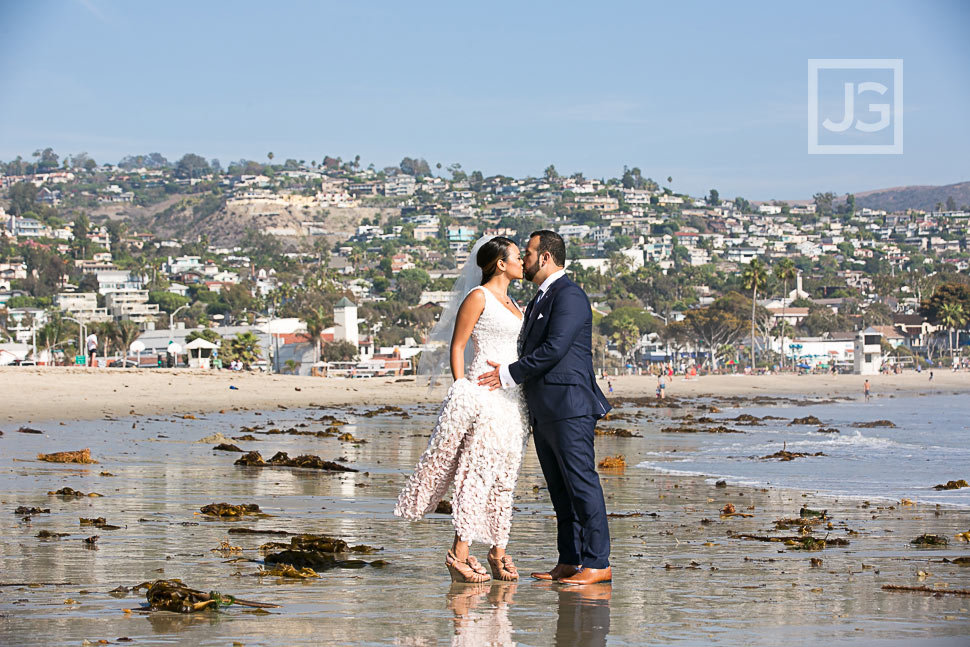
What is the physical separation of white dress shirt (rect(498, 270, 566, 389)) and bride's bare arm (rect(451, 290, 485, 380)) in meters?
0.23

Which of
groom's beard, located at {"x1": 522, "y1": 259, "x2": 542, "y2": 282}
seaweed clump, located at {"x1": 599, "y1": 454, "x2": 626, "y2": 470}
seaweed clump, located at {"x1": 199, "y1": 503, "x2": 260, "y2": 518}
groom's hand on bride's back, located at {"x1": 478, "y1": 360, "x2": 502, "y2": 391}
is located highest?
groom's beard, located at {"x1": 522, "y1": 259, "x2": 542, "y2": 282}

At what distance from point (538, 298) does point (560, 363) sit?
0.38 m

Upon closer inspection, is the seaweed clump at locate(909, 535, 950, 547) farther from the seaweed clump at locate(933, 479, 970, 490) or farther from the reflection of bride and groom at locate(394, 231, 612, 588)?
the seaweed clump at locate(933, 479, 970, 490)

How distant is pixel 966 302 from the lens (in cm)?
11694

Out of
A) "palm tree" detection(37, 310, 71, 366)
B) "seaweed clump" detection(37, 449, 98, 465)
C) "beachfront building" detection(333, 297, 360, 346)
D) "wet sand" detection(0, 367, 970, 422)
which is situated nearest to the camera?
"seaweed clump" detection(37, 449, 98, 465)

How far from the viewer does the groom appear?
5238mm

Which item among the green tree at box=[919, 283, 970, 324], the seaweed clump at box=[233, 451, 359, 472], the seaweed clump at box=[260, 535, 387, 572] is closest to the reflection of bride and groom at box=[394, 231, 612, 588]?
the seaweed clump at box=[260, 535, 387, 572]

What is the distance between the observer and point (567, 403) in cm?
528

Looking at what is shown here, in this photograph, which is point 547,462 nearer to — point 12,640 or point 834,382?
point 12,640

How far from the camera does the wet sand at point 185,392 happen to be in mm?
22953

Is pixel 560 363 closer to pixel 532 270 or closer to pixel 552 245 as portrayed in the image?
pixel 532 270

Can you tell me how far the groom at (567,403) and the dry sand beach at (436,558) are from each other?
22 centimetres

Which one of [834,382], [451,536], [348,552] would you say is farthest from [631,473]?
[834,382]

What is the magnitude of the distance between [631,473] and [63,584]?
867 centimetres
